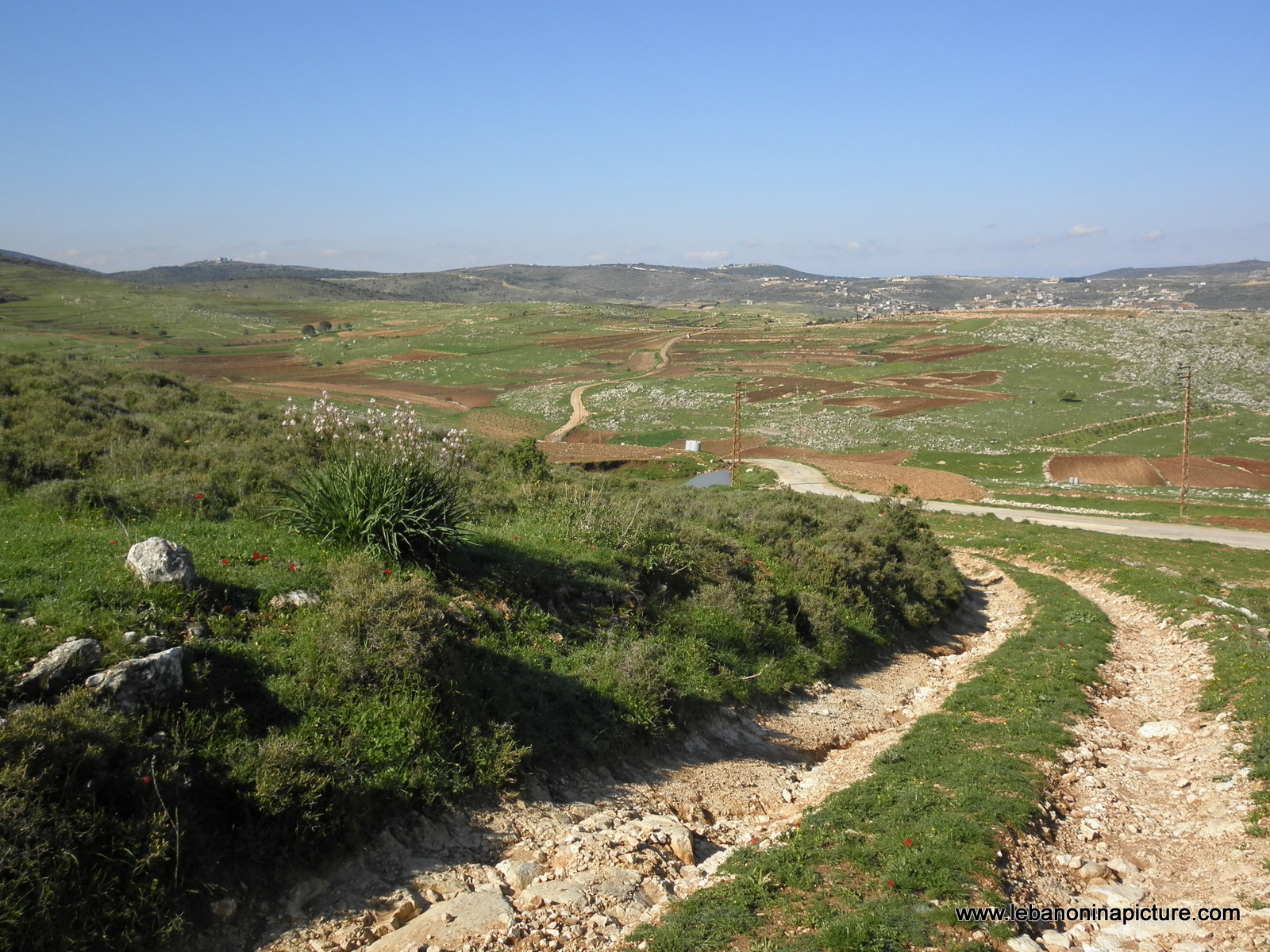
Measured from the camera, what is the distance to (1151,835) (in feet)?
27.6

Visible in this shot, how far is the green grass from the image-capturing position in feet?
19.2

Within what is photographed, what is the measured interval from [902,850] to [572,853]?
3039mm

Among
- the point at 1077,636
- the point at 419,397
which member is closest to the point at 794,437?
Result: the point at 419,397

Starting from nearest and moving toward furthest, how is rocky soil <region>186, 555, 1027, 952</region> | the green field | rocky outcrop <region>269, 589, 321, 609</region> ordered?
1. rocky soil <region>186, 555, 1027, 952</region>
2. rocky outcrop <region>269, 589, 321, 609</region>
3. the green field

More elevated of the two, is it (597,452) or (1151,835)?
(1151,835)

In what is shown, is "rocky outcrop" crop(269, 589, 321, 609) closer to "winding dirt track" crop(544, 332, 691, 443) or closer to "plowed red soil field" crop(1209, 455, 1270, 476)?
"winding dirt track" crop(544, 332, 691, 443)

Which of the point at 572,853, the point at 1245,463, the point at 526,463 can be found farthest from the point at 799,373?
the point at 572,853

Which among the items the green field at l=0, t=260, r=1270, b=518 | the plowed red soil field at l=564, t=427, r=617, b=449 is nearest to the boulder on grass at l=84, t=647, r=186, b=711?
the green field at l=0, t=260, r=1270, b=518

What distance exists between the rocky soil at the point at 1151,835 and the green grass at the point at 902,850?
0.41 metres

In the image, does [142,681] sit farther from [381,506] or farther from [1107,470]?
[1107,470]

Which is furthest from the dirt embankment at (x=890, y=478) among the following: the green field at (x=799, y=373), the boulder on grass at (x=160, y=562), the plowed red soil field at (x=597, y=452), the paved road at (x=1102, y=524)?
the boulder on grass at (x=160, y=562)

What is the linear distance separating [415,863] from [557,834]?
1.35 m

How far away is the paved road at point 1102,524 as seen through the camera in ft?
117

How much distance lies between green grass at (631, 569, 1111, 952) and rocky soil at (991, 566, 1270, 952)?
0.41 m
